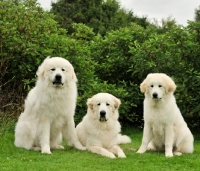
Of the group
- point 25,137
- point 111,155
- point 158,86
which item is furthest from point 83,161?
point 158,86

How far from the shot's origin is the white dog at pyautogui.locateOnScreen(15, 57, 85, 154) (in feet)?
25.3

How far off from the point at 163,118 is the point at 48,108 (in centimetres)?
221

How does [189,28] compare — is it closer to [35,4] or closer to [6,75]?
[35,4]

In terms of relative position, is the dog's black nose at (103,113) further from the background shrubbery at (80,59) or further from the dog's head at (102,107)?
the background shrubbery at (80,59)

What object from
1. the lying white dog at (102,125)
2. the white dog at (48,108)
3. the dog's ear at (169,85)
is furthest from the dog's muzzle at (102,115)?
the dog's ear at (169,85)

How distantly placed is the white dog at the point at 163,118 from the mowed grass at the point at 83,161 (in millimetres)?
277

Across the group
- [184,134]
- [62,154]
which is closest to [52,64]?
[62,154]

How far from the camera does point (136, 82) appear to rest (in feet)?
43.0

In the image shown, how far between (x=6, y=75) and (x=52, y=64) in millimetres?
4090

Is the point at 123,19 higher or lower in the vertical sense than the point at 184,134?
higher

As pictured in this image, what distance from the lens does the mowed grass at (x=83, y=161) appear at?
6.32 metres

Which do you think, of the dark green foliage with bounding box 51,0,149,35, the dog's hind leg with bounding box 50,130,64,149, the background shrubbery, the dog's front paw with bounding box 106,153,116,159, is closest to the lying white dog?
the dog's front paw with bounding box 106,153,116,159

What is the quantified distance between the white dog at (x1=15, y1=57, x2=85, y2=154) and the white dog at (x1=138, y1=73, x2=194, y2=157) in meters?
1.45

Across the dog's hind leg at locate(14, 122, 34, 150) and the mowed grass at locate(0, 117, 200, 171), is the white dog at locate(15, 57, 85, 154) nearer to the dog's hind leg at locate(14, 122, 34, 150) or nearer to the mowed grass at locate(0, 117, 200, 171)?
the dog's hind leg at locate(14, 122, 34, 150)
